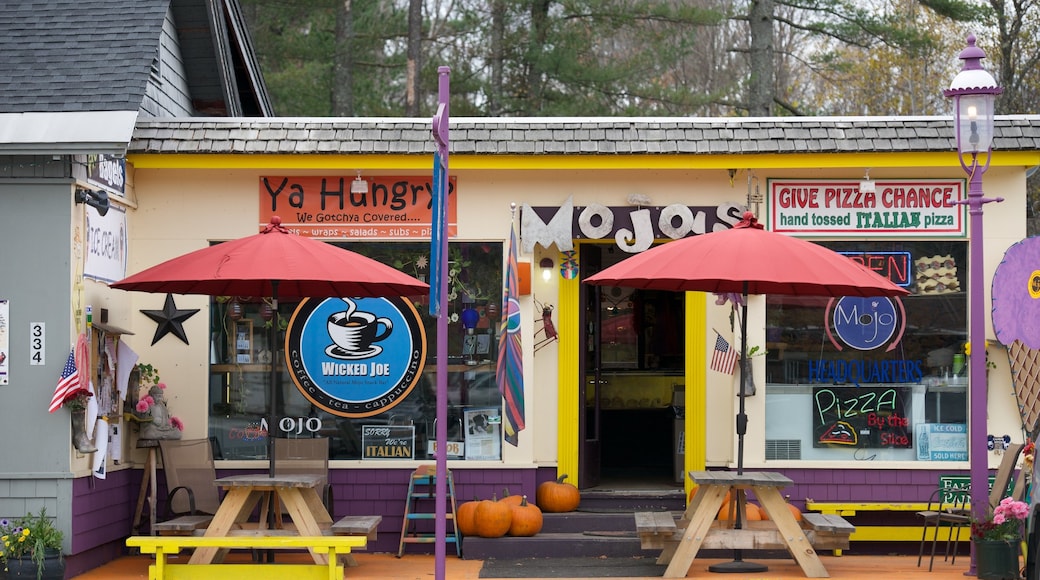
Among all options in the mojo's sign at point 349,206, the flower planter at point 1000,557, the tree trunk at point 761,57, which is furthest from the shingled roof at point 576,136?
the tree trunk at point 761,57

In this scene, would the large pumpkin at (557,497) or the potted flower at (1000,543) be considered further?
the large pumpkin at (557,497)

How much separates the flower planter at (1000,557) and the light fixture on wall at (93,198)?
691 cm

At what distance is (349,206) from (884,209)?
461 centimetres

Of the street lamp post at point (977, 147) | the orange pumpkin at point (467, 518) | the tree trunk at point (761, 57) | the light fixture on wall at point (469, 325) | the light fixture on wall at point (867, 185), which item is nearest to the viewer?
the street lamp post at point (977, 147)

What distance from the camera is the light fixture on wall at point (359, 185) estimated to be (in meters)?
→ 10.8

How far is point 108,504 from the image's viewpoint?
9.98 metres

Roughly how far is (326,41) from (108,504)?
14584mm

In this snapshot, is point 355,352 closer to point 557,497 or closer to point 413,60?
point 557,497

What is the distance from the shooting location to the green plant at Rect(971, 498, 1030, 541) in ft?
29.1

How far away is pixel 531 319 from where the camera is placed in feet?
35.6

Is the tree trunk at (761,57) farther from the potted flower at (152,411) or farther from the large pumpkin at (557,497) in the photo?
the potted flower at (152,411)

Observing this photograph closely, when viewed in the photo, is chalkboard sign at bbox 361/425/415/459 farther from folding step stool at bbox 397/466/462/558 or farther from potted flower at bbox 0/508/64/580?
potted flower at bbox 0/508/64/580

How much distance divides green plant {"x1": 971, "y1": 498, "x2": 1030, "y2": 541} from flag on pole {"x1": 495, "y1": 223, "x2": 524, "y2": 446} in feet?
12.2

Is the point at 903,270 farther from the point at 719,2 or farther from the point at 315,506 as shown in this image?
the point at 719,2
